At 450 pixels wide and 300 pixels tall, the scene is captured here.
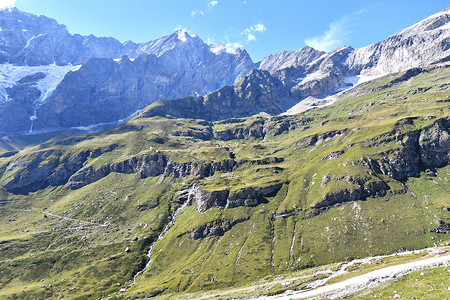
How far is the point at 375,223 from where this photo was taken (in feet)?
567

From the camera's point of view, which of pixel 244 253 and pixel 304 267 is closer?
pixel 304 267

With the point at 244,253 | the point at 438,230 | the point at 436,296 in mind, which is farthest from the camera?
the point at 244,253

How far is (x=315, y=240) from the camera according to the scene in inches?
6924

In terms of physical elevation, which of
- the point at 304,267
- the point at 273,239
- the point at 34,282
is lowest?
the point at 304,267

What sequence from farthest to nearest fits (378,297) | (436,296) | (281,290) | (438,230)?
(438,230)
(281,290)
(378,297)
(436,296)

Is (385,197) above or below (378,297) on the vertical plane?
below

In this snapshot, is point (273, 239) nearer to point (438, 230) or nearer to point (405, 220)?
point (405, 220)

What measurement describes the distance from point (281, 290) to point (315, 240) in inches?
3054

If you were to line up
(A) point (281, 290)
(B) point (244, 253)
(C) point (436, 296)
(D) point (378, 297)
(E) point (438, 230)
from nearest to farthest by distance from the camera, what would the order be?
(C) point (436, 296) < (D) point (378, 297) < (A) point (281, 290) < (E) point (438, 230) < (B) point (244, 253)

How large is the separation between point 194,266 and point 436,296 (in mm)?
163017

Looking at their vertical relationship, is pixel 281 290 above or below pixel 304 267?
above

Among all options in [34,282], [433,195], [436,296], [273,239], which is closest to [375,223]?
[433,195]

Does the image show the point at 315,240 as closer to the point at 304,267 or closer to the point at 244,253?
the point at 304,267


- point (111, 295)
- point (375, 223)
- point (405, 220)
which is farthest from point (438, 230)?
point (111, 295)
